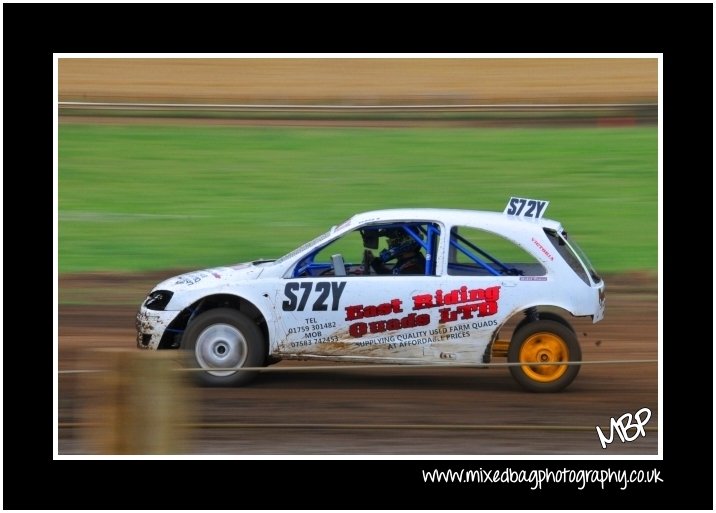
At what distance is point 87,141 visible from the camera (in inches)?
774

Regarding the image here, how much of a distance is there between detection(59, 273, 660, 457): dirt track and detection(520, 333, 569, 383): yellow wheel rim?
0.64 ft

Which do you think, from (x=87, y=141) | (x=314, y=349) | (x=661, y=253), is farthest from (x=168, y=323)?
(x=87, y=141)

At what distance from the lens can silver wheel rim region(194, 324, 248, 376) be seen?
32.4 feet

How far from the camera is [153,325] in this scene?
10.0m

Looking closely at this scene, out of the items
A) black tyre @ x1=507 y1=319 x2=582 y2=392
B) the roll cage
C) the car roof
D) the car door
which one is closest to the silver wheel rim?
the car door

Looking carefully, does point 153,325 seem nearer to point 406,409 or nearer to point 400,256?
point 400,256

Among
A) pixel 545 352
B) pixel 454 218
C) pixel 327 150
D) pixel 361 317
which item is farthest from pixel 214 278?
pixel 327 150

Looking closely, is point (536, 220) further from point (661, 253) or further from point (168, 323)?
point (168, 323)

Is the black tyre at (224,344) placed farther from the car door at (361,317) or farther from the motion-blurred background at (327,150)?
the motion-blurred background at (327,150)

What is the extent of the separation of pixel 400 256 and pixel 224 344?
1841 millimetres

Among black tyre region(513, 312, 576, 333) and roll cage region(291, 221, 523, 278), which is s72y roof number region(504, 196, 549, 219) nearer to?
roll cage region(291, 221, 523, 278)

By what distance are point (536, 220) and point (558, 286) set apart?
2.51ft

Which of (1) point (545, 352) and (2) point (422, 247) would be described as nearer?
(1) point (545, 352)

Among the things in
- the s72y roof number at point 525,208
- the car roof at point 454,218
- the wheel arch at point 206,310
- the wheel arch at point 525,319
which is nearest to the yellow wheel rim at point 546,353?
the wheel arch at point 525,319
